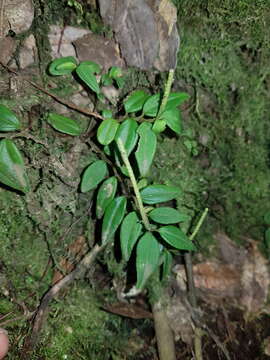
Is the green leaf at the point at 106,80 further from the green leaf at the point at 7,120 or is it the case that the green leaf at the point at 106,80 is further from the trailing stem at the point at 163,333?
the trailing stem at the point at 163,333

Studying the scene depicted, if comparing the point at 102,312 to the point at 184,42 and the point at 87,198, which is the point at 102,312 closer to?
the point at 87,198

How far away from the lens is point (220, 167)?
6.21 ft

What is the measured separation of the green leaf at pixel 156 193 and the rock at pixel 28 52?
30.9 inches

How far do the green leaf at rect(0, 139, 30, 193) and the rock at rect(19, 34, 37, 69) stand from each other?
0.47 meters

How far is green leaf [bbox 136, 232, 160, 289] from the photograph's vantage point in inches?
50.8

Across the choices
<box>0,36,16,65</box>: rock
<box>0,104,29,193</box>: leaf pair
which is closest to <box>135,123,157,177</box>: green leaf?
<box>0,104,29,193</box>: leaf pair

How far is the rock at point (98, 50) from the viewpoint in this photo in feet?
5.01

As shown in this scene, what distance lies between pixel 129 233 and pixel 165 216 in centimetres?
18

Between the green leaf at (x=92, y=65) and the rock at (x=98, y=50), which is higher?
the rock at (x=98, y=50)

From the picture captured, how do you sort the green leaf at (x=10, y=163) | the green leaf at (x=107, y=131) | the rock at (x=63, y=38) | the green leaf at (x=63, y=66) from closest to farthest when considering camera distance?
1. the green leaf at (x=10, y=163)
2. the green leaf at (x=107, y=131)
3. the green leaf at (x=63, y=66)
4. the rock at (x=63, y=38)

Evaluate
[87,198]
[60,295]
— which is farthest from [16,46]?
[60,295]

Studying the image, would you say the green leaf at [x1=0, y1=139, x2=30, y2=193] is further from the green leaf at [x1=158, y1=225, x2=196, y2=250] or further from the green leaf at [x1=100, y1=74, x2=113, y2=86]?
the green leaf at [x1=158, y1=225, x2=196, y2=250]

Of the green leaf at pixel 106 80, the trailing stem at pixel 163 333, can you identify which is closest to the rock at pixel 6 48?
the green leaf at pixel 106 80

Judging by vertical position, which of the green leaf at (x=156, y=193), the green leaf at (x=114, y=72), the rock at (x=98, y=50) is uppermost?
the rock at (x=98, y=50)
